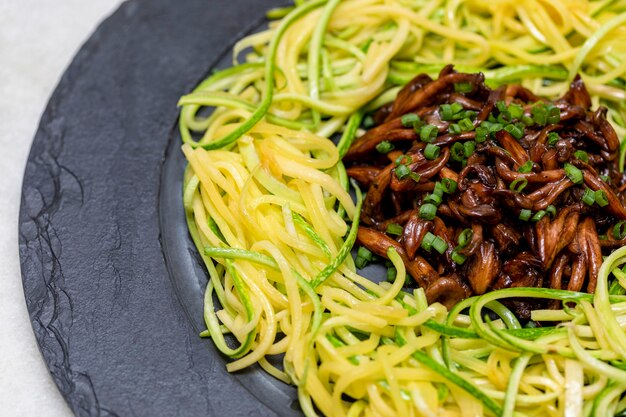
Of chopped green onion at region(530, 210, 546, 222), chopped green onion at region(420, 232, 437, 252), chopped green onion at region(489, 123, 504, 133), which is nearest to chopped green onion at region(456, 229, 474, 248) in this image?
chopped green onion at region(420, 232, 437, 252)

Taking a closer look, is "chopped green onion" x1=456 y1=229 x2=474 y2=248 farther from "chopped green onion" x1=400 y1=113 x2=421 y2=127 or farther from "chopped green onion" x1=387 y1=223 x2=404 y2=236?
"chopped green onion" x1=400 y1=113 x2=421 y2=127

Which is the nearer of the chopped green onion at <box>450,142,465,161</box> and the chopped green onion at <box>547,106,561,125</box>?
the chopped green onion at <box>450,142,465,161</box>

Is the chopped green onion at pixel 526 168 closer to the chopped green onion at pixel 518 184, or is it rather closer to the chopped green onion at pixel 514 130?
the chopped green onion at pixel 518 184

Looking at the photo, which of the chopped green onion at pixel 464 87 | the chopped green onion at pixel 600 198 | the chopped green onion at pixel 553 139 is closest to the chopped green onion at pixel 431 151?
the chopped green onion at pixel 464 87

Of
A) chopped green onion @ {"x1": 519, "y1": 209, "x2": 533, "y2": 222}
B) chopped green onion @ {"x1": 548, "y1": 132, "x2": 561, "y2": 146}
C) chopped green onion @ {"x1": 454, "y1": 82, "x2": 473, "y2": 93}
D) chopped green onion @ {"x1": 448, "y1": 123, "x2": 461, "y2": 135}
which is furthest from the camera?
chopped green onion @ {"x1": 454, "y1": 82, "x2": 473, "y2": 93}

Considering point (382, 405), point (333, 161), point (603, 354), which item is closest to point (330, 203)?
point (333, 161)

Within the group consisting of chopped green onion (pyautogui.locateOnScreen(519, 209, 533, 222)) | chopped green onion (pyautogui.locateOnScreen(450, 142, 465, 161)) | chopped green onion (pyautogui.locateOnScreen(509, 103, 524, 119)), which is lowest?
chopped green onion (pyautogui.locateOnScreen(519, 209, 533, 222))
